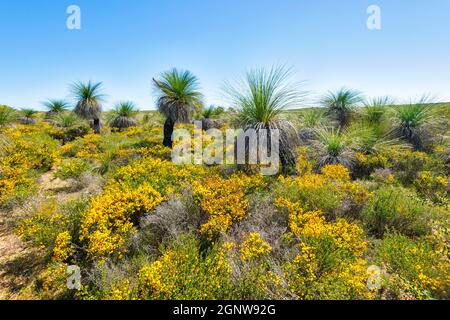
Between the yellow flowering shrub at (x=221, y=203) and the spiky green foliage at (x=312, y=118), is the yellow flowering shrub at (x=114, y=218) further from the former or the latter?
the spiky green foliage at (x=312, y=118)

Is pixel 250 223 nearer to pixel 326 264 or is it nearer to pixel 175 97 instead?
pixel 326 264

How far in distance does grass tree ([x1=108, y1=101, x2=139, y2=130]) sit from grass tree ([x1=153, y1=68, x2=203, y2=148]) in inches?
337

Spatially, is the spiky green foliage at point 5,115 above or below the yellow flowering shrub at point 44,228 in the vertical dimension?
above

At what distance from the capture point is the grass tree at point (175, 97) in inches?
428

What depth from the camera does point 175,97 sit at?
36.1ft

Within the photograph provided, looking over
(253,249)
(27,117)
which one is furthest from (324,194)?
(27,117)

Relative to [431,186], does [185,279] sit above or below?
below

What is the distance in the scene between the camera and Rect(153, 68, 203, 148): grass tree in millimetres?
10859

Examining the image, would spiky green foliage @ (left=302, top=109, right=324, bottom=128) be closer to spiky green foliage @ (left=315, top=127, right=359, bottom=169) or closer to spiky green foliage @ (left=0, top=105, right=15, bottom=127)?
spiky green foliage @ (left=315, top=127, right=359, bottom=169)

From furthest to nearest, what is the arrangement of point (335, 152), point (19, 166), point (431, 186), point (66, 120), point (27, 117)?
1. point (27, 117)
2. point (66, 120)
3. point (335, 152)
4. point (19, 166)
5. point (431, 186)

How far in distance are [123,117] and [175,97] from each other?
961cm

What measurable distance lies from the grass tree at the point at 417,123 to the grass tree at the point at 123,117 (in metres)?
17.5

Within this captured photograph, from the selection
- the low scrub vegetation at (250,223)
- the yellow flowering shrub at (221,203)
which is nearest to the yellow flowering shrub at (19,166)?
the low scrub vegetation at (250,223)

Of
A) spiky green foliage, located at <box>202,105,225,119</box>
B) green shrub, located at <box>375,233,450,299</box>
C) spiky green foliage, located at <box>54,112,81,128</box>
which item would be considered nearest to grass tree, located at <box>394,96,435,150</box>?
green shrub, located at <box>375,233,450,299</box>
